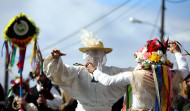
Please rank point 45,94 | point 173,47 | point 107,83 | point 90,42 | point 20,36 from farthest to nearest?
point 45,94 → point 90,42 → point 20,36 → point 173,47 → point 107,83

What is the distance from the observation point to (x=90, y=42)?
598 centimetres

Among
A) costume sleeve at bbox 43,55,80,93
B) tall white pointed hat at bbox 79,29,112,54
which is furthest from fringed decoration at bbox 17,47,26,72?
tall white pointed hat at bbox 79,29,112,54

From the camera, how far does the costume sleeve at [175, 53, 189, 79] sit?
15.9ft

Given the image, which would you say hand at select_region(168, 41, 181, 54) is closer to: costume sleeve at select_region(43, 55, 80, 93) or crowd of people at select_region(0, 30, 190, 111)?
crowd of people at select_region(0, 30, 190, 111)

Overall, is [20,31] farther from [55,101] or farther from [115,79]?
[55,101]

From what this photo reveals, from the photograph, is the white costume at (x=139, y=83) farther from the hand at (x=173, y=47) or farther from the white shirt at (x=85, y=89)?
the white shirt at (x=85, y=89)

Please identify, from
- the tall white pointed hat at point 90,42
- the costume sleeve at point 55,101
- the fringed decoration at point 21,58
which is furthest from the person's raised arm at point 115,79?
the costume sleeve at point 55,101

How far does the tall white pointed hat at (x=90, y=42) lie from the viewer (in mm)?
5938

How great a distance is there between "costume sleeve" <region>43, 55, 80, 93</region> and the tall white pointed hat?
16.1 inches

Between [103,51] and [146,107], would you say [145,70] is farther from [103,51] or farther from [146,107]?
[103,51]

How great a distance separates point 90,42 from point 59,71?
2.56 feet

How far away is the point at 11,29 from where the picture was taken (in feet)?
18.2

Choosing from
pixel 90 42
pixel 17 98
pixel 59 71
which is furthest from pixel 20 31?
pixel 17 98

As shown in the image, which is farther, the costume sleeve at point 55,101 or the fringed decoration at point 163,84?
the costume sleeve at point 55,101
